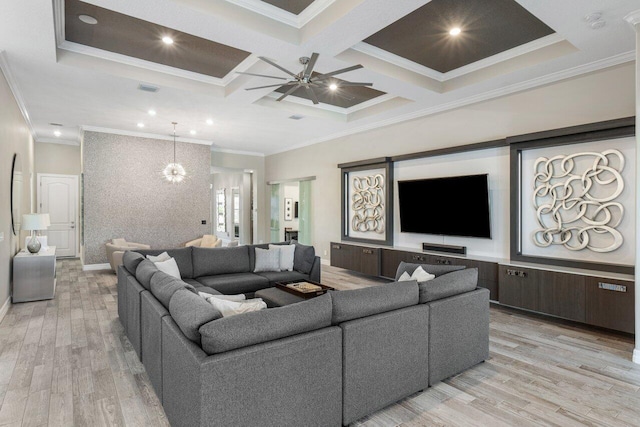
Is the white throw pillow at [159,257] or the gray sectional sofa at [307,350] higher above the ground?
the white throw pillow at [159,257]

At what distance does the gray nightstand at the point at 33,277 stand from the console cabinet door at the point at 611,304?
6.71 meters

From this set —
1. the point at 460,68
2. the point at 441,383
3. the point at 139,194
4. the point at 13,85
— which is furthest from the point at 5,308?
the point at 460,68

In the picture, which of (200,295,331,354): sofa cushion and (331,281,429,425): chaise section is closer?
(200,295,331,354): sofa cushion

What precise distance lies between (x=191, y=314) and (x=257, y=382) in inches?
19.6

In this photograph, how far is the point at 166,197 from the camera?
7.96 m

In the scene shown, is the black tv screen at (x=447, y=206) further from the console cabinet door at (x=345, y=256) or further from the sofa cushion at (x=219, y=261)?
the sofa cushion at (x=219, y=261)

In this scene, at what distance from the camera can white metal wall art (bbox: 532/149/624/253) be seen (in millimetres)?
3807

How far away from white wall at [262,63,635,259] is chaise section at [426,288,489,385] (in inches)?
89.3

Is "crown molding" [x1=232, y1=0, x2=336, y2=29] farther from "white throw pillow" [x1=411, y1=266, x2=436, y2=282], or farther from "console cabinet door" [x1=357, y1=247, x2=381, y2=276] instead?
"console cabinet door" [x1=357, y1=247, x2=381, y2=276]

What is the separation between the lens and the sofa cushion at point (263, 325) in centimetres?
173

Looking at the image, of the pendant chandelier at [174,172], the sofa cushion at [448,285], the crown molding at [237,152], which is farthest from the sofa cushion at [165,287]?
the crown molding at [237,152]

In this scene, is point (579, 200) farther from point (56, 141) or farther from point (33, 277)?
point (56, 141)

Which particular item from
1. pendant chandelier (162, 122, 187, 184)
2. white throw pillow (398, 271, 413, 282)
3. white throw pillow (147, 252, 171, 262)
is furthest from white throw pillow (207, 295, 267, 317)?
pendant chandelier (162, 122, 187, 184)

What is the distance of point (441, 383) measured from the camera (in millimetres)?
2701
